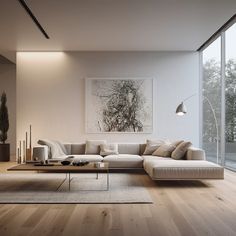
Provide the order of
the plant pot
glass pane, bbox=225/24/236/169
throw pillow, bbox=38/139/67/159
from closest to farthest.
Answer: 1. glass pane, bbox=225/24/236/169
2. throw pillow, bbox=38/139/67/159
3. the plant pot

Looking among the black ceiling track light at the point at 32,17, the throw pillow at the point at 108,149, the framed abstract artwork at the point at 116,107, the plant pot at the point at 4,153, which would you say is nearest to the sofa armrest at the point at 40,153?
the throw pillow at the point at 108,149

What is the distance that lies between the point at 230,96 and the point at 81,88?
12.4ft

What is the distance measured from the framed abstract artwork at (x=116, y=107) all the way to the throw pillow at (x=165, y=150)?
1.60m

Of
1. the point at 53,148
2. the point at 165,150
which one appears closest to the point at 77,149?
the point at 53,148

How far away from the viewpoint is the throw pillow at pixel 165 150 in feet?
23.8

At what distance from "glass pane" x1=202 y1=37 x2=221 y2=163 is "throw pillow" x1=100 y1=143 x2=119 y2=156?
229 cm

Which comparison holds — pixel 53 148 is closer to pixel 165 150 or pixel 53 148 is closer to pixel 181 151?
pixel 165 150

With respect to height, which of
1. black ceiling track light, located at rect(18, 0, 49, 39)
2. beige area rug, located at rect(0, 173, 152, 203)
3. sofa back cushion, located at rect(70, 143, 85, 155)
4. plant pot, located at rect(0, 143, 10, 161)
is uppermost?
black ceiling track light, located at rect(18, 0, 49, 39)

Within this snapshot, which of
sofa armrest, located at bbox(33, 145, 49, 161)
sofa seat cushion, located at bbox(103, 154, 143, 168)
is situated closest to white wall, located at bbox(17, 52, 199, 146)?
sofa seat cushion, located at bbox(103, 154, 143, 168)

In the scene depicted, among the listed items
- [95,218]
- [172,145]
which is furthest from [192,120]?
[95,218]

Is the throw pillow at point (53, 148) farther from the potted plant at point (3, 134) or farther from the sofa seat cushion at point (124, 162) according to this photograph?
the potted plant at point (3, 134)

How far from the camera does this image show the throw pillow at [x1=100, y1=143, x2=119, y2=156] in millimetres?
7875

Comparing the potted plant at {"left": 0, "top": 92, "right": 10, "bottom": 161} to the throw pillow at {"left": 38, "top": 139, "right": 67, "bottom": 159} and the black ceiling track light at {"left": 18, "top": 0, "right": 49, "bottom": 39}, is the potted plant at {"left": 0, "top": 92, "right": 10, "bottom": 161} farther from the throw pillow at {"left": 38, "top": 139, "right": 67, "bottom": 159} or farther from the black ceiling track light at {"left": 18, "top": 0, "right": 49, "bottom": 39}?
the black ceiling track light at {"left": 18, "top": 0, "right": 49, "bottom": 39}

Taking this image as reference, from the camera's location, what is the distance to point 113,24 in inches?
271
